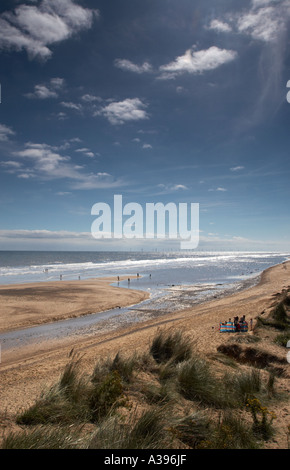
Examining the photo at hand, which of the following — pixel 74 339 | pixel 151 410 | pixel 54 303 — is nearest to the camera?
pixel 151 410

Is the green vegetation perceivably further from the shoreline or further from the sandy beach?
the shoreline

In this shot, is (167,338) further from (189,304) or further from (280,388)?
(189,304)

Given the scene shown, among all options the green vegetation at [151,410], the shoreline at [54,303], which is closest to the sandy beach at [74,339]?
the shoreline at [54,303]

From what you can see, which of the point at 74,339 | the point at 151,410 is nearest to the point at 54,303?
the point at 74,339

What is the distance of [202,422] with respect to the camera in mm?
4676

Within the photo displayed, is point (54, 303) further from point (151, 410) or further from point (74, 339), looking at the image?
point (151, 410)

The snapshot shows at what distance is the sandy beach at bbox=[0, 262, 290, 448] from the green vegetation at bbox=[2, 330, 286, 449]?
1.63 ft

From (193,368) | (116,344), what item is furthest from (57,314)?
(193,368)

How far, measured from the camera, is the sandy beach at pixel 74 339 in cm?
678

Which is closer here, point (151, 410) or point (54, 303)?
point (151, 410)

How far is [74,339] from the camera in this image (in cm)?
1520

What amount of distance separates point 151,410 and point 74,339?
464 inches

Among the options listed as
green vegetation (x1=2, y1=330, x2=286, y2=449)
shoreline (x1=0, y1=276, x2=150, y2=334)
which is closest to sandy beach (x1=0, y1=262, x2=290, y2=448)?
shoreline (x1=0, y1=276, x2=150, y2=334)

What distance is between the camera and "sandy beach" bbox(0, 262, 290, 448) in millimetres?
6776
